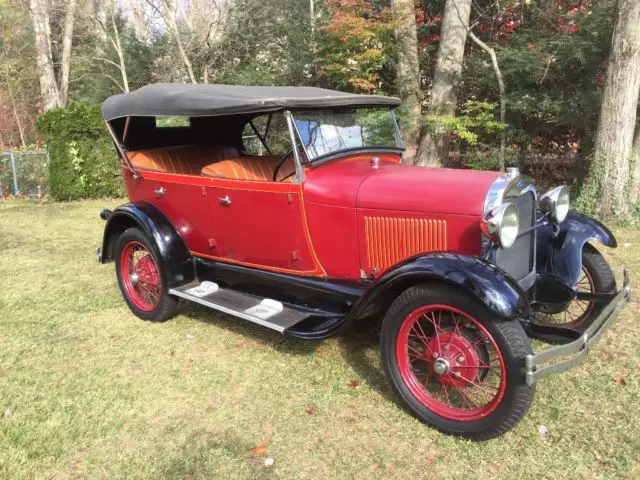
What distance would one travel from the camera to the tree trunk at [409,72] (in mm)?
9742

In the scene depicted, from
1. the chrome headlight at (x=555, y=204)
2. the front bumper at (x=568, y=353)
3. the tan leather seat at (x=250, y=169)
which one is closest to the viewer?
the front bumper at (x=568, y=353)

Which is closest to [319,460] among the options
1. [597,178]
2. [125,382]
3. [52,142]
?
[125,382]

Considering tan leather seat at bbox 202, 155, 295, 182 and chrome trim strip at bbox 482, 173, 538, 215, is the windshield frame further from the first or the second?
chrome trim strip at bbox 482, 173, 538, 215

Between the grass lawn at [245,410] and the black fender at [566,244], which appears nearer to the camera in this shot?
the grass lawn at [245,410]

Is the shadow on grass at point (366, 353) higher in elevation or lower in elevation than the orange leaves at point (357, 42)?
lower

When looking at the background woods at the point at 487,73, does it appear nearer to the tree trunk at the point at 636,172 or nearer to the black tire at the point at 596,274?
the tree trunk at the point at 636,172

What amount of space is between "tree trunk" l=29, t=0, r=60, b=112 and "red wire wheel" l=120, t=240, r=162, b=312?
458 inches

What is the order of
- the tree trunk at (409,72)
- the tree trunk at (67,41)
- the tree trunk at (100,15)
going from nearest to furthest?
1. the tree trunk at (409,72)
2. the tree trunk at (67,41)
3. the tree trunk at (100,15)

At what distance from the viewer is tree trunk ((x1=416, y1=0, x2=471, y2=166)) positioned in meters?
9.27

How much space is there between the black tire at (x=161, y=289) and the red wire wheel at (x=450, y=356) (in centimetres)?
222

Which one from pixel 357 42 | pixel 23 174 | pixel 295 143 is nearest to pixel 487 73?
pixel 357 42

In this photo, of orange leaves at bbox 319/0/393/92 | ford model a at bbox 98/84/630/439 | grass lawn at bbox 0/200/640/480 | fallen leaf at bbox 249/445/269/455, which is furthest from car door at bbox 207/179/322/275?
orange leaves at bbox 319/0/393/92

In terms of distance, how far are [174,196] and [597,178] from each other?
19.6 feet

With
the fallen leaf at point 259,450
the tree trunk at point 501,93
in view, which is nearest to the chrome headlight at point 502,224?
the fallen leaf at point 259,450
